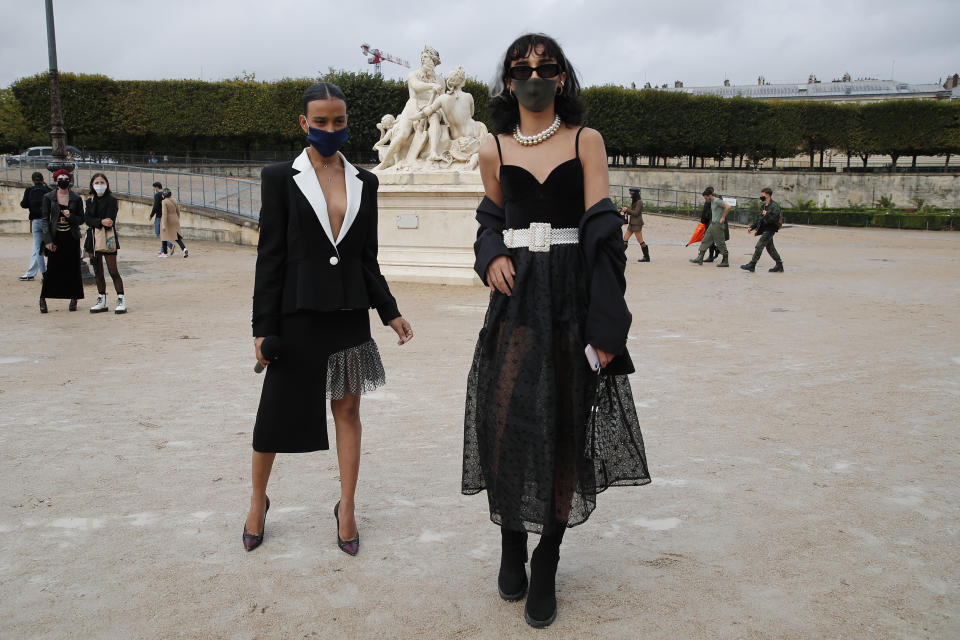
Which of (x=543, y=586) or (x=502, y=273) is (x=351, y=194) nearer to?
(x=502, y=273)

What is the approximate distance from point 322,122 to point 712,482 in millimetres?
2682

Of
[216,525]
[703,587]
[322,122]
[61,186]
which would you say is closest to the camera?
[703,587]

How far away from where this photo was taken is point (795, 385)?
20.7ft

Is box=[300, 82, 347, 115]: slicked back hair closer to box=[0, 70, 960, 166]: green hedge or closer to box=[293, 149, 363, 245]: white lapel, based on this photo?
box=[293, 149, 363, 245]: white lapel

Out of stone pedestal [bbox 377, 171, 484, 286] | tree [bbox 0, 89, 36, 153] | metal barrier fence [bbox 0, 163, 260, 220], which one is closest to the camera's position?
stone pedestal [bbox 377, 171, 484, 286]

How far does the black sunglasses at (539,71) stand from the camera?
2865 millimetres

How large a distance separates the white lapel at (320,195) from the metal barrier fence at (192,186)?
19.7 meters

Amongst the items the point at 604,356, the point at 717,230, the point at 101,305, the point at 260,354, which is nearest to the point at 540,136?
the point at 604,356

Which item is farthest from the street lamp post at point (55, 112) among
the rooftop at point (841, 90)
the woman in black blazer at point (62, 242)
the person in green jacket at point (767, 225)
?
the rooftop at point (841, 90)

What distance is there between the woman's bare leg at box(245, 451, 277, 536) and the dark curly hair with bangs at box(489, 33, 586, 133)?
1683 mm

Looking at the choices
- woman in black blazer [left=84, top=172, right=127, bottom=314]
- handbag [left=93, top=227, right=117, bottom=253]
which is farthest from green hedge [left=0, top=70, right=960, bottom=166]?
handbag [left=93, top=227, right=117, bottom=253]

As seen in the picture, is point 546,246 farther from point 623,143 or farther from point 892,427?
point 623,143

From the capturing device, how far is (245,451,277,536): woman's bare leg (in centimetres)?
336

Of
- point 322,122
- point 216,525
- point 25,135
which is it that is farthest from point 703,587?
point 25,135
